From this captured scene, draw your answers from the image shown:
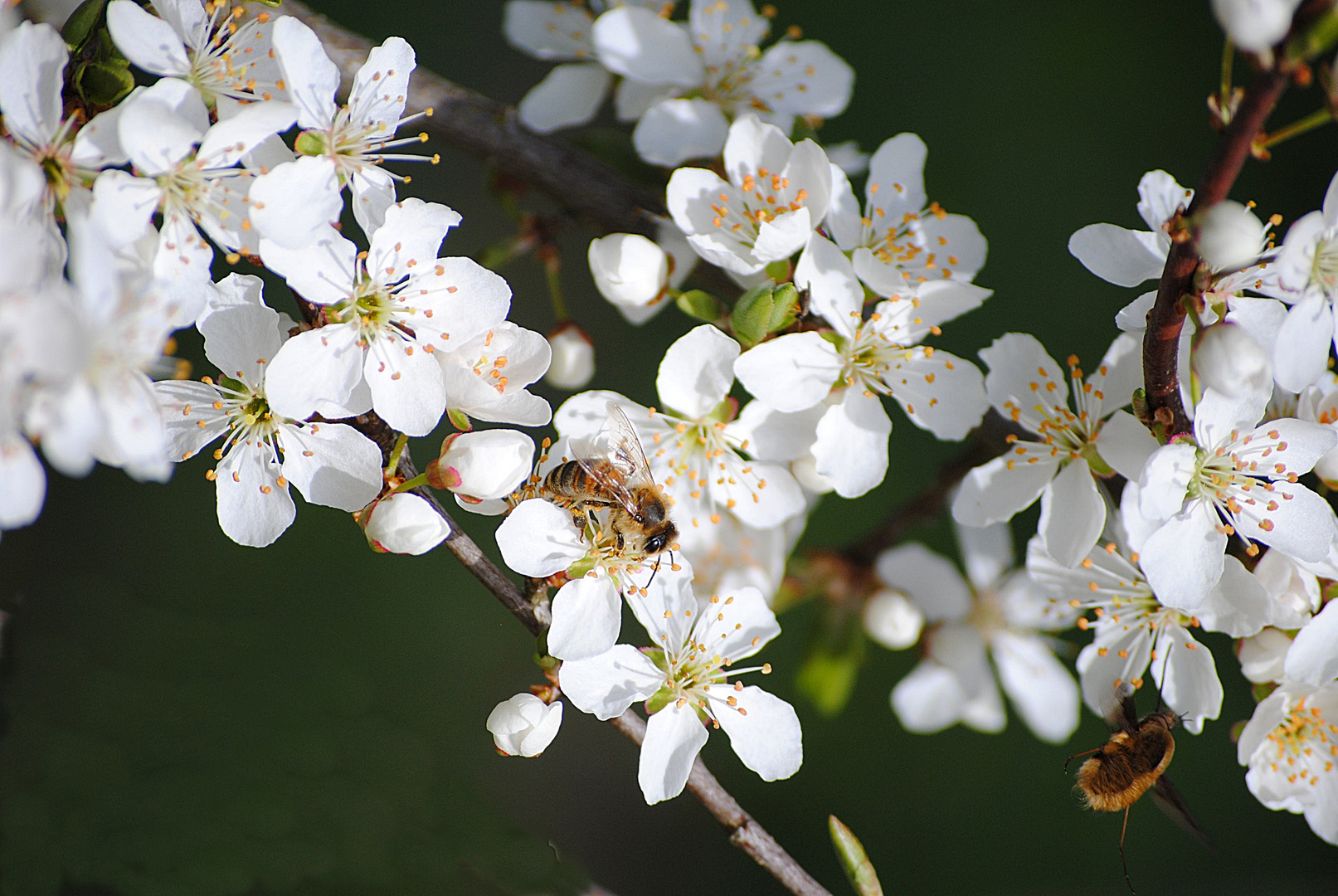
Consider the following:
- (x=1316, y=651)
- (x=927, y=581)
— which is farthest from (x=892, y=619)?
(x=1316, y=651)

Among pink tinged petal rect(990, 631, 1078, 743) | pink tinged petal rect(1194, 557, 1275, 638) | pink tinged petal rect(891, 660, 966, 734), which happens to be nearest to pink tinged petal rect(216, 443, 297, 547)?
pink tinged petal rect(1194, 557, 1275, 638)

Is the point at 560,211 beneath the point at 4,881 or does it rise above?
above

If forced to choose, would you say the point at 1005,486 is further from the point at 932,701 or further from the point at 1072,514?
the point at 932,701

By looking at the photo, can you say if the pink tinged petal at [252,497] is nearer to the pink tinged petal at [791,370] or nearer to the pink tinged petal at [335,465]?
the pink tinged petal at [335,465]

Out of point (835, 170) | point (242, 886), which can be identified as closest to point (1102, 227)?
point (835, 170)

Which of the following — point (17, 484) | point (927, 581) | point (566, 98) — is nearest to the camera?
point (17, 484)

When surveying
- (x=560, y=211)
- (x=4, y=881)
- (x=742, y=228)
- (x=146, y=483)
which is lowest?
(x=146, y=483)

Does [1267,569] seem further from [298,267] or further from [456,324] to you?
[298,267]
